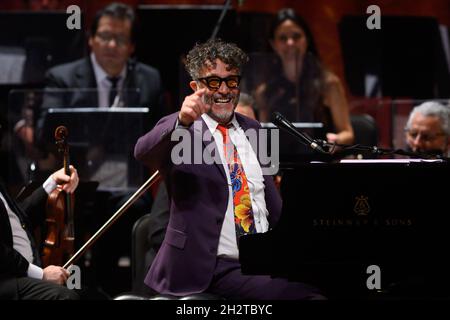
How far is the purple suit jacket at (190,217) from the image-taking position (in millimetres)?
3314

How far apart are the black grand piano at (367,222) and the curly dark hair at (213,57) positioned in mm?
529

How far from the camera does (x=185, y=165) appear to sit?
3.34 m

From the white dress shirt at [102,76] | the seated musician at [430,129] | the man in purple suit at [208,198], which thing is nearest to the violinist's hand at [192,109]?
the man in purple suit at [208,198]

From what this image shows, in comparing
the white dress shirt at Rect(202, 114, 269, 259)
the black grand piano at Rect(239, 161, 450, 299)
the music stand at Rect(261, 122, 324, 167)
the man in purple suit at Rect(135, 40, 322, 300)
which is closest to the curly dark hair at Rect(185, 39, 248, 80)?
the man in purple suit at Rect(135, 40, 322, 300)

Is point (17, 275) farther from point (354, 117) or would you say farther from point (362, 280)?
point (354, 117)

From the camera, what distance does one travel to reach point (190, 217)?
10.9 feet

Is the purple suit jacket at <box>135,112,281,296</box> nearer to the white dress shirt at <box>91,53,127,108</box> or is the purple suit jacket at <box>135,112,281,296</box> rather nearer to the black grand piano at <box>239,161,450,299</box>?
the black grand piano at <box>239,161,450,299</box>

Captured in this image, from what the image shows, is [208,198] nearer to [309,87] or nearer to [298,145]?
[298,145]

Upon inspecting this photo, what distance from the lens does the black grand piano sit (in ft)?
9.94

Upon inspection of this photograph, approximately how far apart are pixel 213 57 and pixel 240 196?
1.68 ft

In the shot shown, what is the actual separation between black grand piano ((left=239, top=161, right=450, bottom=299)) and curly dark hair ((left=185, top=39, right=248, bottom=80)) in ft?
1.74
